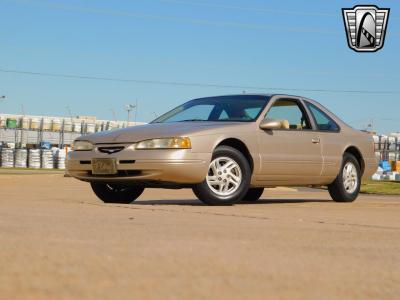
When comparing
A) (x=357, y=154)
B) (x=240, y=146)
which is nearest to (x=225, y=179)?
(x=240, y=146)

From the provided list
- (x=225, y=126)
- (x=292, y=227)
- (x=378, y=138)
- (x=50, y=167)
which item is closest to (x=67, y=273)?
(x=292, y=227)

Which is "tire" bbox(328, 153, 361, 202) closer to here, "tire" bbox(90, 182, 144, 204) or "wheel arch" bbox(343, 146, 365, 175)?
"wheel arch" bbox(343, 146, 365, 175)

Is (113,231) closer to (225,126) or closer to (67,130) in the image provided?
(225,126)

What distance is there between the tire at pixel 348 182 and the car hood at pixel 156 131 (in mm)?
2209

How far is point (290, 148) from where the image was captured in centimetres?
1002

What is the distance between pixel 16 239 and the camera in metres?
4.28

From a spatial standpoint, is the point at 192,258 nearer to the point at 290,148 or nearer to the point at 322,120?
the point at 290,148

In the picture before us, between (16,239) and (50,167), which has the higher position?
(16,239)

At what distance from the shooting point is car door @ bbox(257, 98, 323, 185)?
31.7 ft

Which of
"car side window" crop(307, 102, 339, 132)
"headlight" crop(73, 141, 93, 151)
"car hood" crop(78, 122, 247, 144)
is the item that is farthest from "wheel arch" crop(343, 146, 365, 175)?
"headlight" crop(73, 141, 93, 151)

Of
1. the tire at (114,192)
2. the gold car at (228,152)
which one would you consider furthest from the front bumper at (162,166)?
the tire at (114,192)

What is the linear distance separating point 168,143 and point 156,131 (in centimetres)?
25

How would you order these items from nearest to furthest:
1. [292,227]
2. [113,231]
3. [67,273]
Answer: [67,273], [113,231], [292,227]

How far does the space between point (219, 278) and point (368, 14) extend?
29.0 metres
